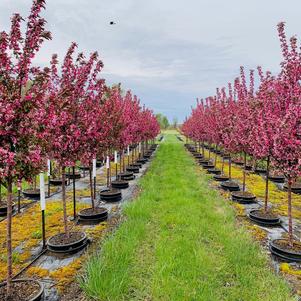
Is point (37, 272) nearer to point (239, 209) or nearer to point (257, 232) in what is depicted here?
point (257, 232)

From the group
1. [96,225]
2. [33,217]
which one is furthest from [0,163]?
[33,217]

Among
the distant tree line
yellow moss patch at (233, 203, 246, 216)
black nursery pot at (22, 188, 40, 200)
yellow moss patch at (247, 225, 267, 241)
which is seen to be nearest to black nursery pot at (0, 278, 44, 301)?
yellow moss patch at (247, 225, 267, 241)

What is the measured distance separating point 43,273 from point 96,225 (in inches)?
84.0

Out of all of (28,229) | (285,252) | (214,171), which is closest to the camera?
(285,252)

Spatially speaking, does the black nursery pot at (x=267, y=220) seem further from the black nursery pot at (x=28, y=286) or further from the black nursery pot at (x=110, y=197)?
the black nursery pot at (x=28, y=286)

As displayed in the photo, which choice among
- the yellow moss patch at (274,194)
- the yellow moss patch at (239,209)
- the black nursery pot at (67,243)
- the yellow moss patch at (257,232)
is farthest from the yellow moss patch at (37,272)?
the yellow moss patch at (274,194)

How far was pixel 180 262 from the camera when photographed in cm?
444

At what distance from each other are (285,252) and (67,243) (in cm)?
357

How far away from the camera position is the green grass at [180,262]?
375cm

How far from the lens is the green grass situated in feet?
12.3

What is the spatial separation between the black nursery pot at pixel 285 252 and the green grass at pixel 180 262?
251 mm

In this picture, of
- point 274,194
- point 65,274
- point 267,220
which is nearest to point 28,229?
point 65,274

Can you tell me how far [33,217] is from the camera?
6.77 m

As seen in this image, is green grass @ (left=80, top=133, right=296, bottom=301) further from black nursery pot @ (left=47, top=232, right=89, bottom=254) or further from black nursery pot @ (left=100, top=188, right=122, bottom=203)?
black nursery pot @ (left=100, top=188, right=122, bottom=203)
